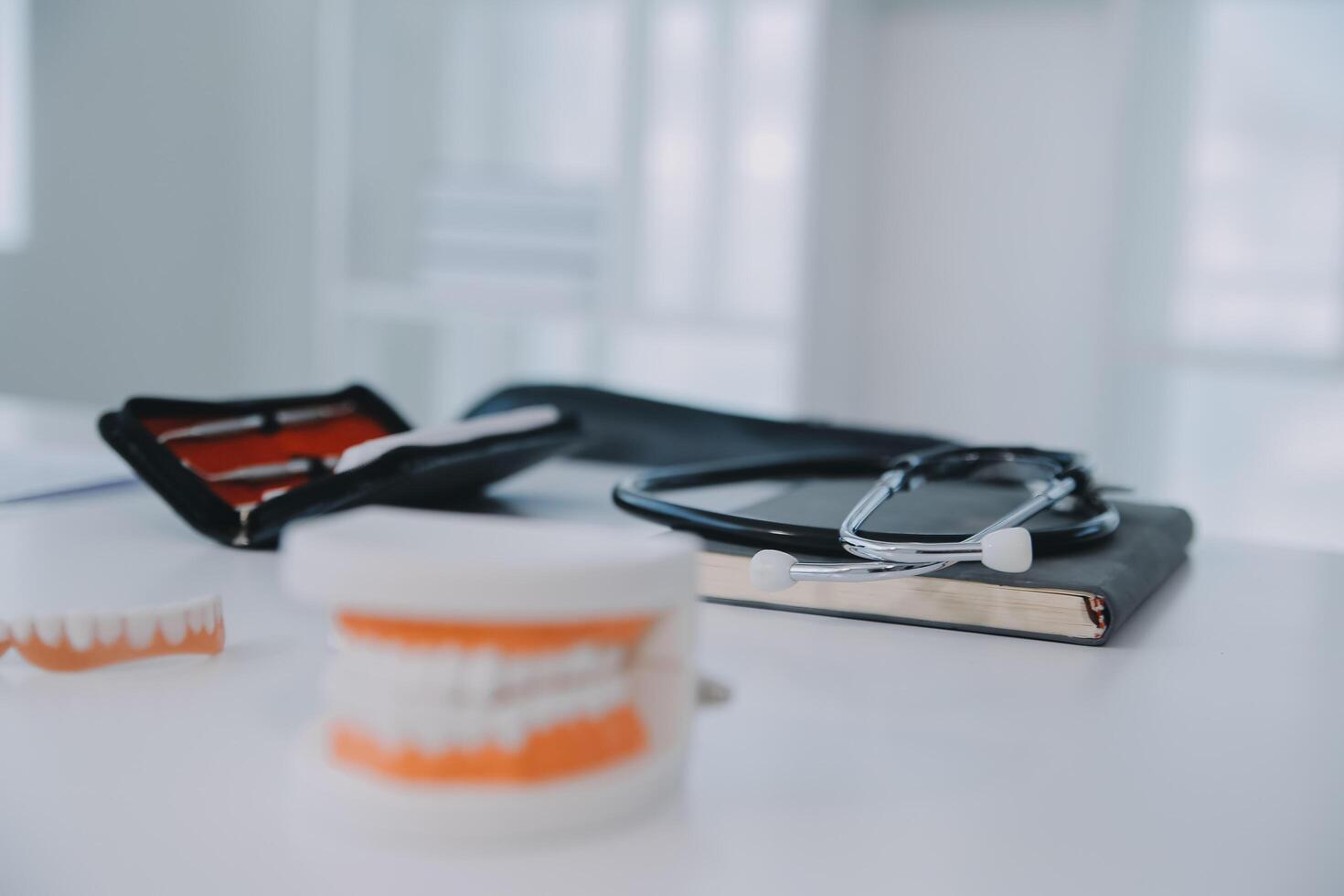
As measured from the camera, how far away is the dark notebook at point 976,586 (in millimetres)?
673

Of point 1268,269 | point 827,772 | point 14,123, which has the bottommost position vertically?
point 827,772

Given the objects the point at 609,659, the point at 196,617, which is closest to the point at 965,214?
the point at 196,617

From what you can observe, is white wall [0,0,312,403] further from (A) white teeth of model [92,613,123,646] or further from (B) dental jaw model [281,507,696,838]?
(B) dental jaw model [281,507,696,838]

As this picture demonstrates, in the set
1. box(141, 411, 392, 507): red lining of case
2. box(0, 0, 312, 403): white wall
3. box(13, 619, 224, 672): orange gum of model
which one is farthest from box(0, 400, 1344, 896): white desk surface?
box(0, 0, 312, 403): white wall

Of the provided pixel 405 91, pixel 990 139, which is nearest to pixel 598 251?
pixel 405 91

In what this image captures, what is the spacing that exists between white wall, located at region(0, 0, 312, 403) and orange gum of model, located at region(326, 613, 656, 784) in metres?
4.23

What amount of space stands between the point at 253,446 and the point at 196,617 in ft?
1.11

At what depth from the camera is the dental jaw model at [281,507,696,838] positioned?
36cm

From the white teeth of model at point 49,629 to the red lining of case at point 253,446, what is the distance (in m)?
0.28

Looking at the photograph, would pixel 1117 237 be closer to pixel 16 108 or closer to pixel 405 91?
pixel 405 91

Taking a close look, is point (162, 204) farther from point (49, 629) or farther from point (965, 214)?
point (49, 629)

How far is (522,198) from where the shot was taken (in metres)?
3.47

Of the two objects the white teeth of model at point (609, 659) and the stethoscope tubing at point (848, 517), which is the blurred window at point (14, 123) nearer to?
the stethoscope tubing at point (848, 517)

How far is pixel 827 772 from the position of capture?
19.2 inches
